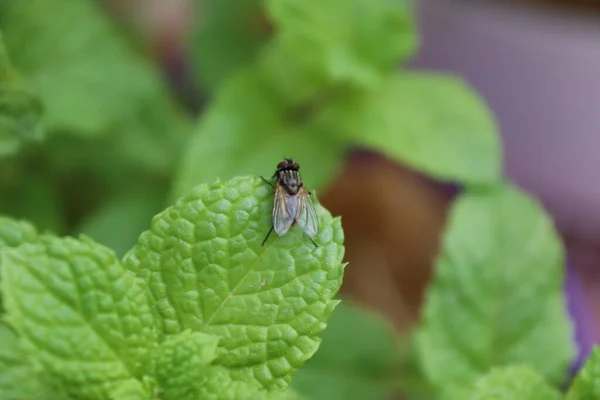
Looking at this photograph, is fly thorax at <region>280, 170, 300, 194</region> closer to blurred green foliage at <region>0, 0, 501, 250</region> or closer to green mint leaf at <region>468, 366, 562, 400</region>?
blurred green foliage at <region>0, 0, 501, 250</region>

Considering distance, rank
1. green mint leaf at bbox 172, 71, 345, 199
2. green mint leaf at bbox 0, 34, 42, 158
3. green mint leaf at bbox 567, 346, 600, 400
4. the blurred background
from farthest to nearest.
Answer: the blurred background → green mint leaf at bbox 172, 71, 345, 199 → green mint leaf at bbox 0, 34, 42, 158 → green mint leaf at bbox 567, 346, 600, 400

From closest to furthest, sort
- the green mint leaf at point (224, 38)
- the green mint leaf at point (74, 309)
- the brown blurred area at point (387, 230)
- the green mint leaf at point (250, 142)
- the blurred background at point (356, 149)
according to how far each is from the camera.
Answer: the green mint leaf at point (74, 309) → the green mint leaf at point (250, 142) → the blurred background at point (356, 149) → the green mint leaf at point (224, 38) → the brown blurred area at point (387, 230)

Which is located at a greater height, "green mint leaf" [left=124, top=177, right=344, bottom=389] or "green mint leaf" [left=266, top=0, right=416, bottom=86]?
"green mint leaf" [left=266, top=0, right=416, bottom=86]

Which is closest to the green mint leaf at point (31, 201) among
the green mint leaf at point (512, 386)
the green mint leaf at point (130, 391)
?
the green mint leaf at point (130, 391)

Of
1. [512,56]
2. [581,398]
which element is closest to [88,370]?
[581,398]

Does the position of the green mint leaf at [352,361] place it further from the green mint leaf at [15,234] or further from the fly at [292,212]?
the green mint leaf at [15,234]

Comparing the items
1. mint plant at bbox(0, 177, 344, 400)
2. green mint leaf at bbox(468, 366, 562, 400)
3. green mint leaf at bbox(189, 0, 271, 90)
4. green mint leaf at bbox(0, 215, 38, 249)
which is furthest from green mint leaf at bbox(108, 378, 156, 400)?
green mint leaf at bbox(189, 0, 271, 90)

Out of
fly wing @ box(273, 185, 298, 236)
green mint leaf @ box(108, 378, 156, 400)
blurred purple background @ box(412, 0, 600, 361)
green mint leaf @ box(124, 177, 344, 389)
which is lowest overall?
green mint leaf @ box(108, 378, 156, 400)
